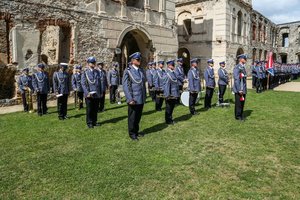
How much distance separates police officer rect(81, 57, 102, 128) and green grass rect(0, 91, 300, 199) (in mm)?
406

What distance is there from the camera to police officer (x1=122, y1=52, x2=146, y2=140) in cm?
710

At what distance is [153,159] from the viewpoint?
18.6 feet

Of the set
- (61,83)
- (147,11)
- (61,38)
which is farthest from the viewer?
(147,11)

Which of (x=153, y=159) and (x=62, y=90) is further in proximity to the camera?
(x=62, y=90)

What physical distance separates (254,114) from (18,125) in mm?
7711

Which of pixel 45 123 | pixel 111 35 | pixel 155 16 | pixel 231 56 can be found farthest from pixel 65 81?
pixel 231 56

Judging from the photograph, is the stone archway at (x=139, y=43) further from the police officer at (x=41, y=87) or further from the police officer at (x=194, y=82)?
the police officer at (x=194, y=82)

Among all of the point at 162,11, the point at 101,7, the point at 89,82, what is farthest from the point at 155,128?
the point at 162,11

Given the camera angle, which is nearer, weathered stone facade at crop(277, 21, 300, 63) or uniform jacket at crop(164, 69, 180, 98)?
uniform jacket at crop(164, 69, 180, 98)

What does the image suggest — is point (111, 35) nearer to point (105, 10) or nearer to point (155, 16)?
point (105, 10)

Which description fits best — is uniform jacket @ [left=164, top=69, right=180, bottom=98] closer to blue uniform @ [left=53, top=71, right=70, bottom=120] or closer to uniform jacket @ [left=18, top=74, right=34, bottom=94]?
blue uniform @ [left=53, top=71, right=70, bottom=120]

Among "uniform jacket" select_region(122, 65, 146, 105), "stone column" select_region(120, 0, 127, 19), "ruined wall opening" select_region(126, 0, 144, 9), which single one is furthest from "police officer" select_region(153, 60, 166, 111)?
"ruined wall opening" select_region(126, 0, 144, 9)

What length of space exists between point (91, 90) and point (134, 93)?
180cm

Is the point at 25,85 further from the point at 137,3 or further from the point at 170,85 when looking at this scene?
the point at 137,3
